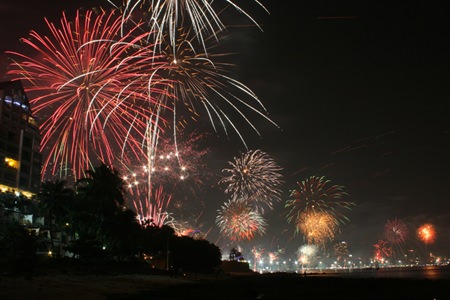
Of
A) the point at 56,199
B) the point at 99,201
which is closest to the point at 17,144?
the point at 56,199

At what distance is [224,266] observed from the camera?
150 m

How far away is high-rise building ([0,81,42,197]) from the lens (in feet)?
294

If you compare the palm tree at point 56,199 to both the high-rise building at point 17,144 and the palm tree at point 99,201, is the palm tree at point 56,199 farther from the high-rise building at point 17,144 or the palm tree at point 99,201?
the high-rise building at point 17,144

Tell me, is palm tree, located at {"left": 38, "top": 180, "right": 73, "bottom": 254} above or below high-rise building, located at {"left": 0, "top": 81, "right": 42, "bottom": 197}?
below

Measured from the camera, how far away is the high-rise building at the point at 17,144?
89.5m

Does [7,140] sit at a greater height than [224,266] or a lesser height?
greater

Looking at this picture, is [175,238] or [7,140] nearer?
[7,140]

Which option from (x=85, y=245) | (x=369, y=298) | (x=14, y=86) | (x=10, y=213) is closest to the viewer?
(x=369, y=298)

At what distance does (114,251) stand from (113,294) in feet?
129

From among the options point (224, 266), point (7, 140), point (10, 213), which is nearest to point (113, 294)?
point (10, 213)

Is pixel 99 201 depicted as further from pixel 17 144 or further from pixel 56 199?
pixel 17 144

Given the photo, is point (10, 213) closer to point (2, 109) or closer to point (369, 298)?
point (2, 109)

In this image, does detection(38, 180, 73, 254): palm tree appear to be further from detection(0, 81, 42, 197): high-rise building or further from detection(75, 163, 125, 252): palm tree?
detection(0, 81, 42, 197): high-rise building

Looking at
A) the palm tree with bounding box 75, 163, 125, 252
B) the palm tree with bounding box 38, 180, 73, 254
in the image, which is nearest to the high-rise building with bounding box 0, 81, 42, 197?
the palm tree with bounding box 38, 180, 73, 254
